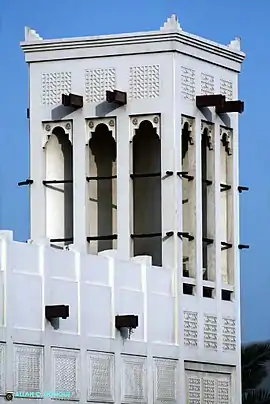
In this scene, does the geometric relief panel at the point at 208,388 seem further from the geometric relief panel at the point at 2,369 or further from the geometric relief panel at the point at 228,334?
the geometric relief panel at the point at 2,369

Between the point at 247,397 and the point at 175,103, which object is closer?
the point at 175,103

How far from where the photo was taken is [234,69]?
36.7 metres

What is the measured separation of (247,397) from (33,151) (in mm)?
20952

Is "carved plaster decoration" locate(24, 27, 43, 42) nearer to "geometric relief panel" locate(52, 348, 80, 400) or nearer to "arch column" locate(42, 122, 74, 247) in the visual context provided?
"arch column" locate(42, 122, 74, 247)

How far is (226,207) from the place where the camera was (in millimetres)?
36281

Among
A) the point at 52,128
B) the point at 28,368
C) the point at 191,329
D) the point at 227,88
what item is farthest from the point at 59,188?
the point at 28,368

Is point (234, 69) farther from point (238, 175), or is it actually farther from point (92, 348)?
point (92, 348)

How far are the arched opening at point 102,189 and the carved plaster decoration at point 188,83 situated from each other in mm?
1855

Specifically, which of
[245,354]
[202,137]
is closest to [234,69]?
[202,137]

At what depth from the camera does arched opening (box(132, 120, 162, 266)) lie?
3581 cm

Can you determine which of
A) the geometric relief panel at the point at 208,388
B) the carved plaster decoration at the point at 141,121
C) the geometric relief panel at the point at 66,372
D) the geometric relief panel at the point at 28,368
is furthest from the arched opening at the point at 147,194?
the geometric relief panel at the point at 28,368

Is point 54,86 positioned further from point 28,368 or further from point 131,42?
point 28,368

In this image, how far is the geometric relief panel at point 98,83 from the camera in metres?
34.8

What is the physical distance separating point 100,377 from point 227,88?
25.0 feet
